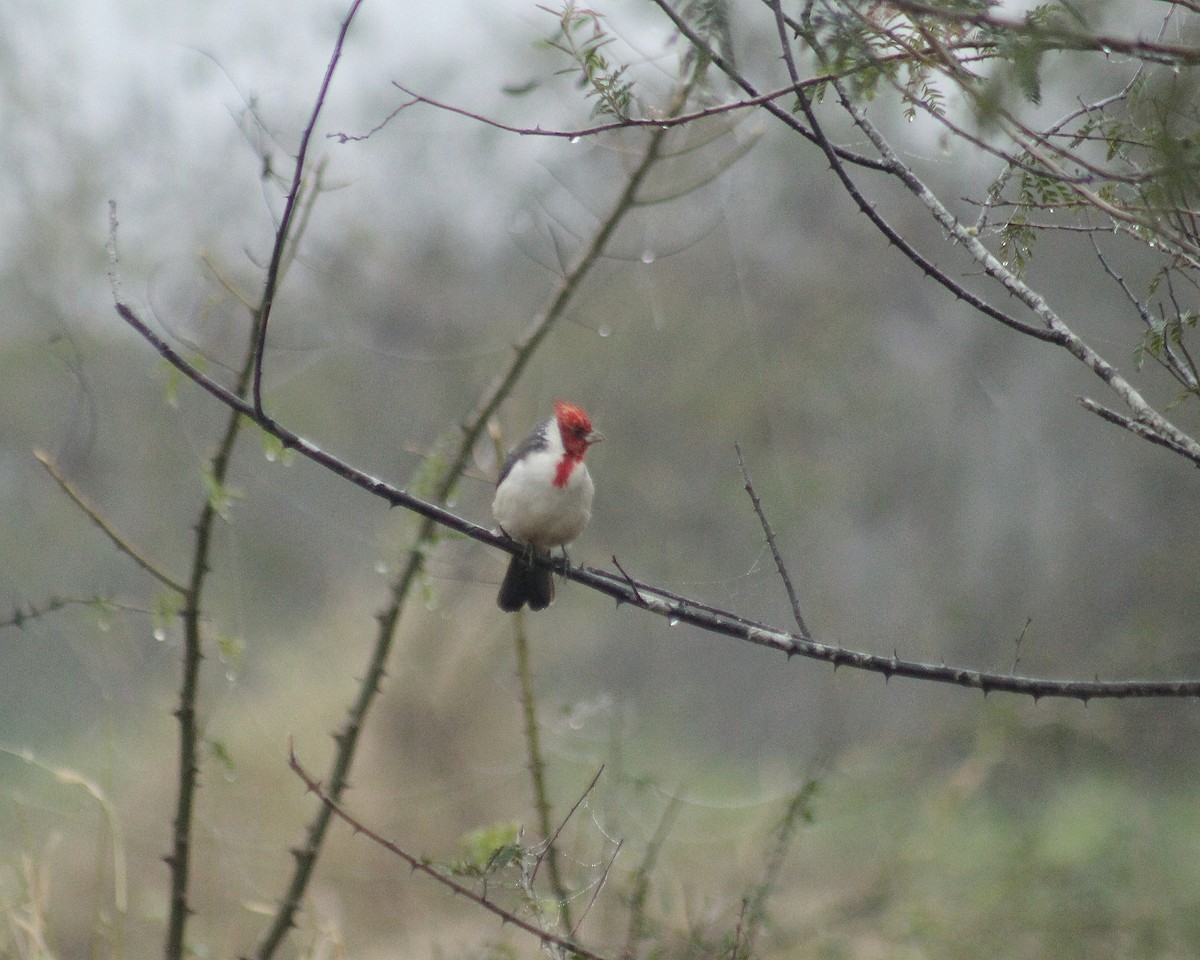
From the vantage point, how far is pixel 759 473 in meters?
5.00

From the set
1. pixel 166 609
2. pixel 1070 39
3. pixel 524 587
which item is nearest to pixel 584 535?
pixel 524 587

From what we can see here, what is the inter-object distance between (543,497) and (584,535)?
1507mm

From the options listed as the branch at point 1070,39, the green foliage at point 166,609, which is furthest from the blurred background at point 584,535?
the branch at point 1070,39

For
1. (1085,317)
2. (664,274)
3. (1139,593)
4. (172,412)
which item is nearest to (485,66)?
(664,274)

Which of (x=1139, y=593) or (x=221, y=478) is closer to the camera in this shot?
(x=221, y=478)

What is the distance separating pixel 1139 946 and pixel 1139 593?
163 centimetres

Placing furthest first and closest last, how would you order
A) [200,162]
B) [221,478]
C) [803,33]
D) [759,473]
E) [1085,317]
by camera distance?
[759,473], [200,162], [1085,317], [221,478], [803,33]

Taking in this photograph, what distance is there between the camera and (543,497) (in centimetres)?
332

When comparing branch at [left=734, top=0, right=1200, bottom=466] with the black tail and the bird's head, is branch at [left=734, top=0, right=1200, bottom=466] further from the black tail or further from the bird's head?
the black tail

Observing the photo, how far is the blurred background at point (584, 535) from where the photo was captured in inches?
171

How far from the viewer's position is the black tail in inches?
140

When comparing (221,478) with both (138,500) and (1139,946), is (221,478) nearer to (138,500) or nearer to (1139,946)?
(138,500)

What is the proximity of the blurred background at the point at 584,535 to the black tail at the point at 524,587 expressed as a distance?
680 mm

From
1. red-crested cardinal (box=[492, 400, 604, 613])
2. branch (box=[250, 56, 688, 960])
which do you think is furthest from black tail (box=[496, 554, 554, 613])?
branch (box=[250, 56, 688, 960])
